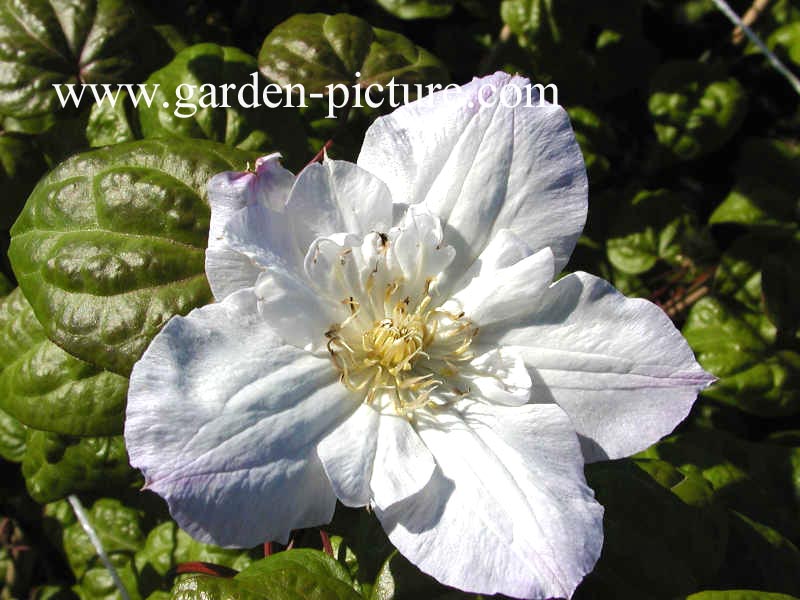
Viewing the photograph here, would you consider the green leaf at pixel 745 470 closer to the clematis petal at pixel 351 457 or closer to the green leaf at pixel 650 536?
the green leaf at pixel 650 536

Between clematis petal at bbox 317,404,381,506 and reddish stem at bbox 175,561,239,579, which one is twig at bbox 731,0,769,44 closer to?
clematis petal at bbox 317,404,381,506

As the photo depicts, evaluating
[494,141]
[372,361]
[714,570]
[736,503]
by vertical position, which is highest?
[494,141]

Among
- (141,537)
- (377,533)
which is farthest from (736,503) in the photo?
(141,537)

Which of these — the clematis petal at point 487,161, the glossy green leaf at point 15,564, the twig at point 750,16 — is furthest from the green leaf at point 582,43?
the glossy green leaf at point 15,564

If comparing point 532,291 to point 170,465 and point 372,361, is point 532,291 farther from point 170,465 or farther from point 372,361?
point 170,465

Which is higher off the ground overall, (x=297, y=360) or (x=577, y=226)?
(x=577, y=226)

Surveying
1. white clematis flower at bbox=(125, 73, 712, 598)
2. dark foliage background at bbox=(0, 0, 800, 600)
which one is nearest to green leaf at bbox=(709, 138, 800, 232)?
dark foliage background at bbox=(0, 0, 800, 600)
